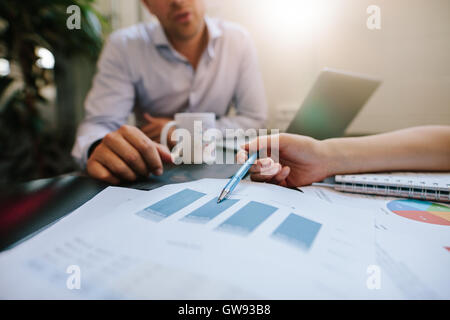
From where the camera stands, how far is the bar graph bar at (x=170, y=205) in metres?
0.24

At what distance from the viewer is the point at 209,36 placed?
995 mm

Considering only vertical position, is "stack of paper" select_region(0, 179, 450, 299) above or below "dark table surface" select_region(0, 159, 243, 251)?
above

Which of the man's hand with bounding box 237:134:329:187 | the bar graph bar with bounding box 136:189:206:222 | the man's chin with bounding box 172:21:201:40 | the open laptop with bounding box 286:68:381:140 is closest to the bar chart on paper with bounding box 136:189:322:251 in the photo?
the bar graph bar with bounding box 136:189:206:222

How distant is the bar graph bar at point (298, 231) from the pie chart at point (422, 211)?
14 centimetres

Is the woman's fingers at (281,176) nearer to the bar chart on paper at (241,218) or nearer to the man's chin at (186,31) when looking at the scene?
the bar chart on paper at (241,218)

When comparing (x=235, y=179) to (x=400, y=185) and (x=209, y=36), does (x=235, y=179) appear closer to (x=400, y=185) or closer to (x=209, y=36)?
(x=400, y=185)

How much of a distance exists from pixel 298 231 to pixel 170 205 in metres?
0.14

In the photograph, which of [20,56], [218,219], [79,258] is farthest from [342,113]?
[20,56]

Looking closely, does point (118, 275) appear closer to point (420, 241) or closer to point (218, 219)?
point (218, 219)

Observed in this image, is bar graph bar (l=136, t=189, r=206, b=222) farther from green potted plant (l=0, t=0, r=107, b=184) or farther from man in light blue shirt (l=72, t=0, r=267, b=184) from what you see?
green potted plant (l=0, t=0, r=107, b=184)

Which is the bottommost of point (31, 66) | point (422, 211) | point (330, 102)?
point (422, 211)

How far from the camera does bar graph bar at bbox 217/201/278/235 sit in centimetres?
22

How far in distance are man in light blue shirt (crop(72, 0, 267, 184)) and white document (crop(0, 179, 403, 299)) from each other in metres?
0.57

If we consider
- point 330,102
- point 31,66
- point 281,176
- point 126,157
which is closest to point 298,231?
point 281,176
